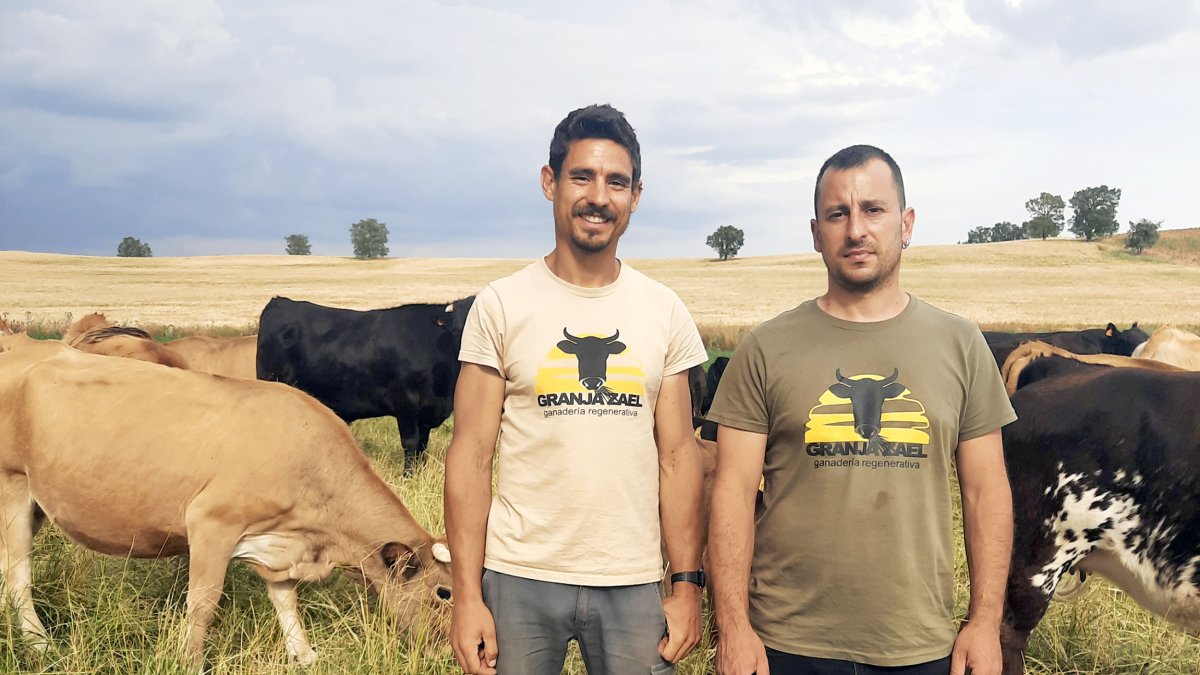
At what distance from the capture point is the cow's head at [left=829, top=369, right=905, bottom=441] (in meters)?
2.71

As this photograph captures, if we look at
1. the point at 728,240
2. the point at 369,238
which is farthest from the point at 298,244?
the point at 728,240

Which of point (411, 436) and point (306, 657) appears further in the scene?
point (411, 436)

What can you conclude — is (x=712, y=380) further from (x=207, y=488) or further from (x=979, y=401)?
(x=979, y=401)

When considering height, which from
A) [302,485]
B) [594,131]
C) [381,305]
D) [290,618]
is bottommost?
[381,305]

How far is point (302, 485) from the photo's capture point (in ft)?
17.0

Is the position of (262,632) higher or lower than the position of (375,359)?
lower

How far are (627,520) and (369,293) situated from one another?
5283cm

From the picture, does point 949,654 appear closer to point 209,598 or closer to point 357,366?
point 209,598

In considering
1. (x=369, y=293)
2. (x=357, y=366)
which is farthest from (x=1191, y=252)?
(x=357, y=366)

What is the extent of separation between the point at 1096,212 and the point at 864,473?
11192cm

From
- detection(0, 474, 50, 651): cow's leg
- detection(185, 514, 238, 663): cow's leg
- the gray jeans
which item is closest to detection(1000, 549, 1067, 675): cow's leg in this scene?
the gray jeans

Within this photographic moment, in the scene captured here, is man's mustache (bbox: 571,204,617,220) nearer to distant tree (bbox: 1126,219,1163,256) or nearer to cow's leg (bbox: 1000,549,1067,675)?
cow's leg (bbox: 1000,549,1067,675)

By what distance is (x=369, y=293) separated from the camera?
53.4 m

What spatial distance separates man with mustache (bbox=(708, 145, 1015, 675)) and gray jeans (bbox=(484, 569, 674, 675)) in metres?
0.25
